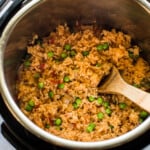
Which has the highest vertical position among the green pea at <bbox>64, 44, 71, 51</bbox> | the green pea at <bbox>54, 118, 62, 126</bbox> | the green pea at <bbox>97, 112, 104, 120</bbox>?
the green pea at <bbox>64, 44, 71, 51</bbox>

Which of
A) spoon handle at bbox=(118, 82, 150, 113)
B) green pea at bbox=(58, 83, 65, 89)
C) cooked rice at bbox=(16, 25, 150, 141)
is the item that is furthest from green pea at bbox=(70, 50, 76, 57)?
spoon handle at bbox=(118, 82, 150, 113)

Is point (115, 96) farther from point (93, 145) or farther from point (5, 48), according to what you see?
point (5, 48)

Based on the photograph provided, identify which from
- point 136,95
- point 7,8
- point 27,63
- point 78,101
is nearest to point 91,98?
point 78,101

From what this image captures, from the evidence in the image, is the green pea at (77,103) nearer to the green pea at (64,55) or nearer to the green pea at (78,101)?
the green pea at (78,101)

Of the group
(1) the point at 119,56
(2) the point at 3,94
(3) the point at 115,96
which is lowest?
(3) the point at 115,96

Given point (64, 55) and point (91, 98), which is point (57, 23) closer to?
point (64, 55)

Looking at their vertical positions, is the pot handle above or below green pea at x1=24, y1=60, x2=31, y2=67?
above

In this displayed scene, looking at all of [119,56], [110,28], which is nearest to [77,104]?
[119,56]

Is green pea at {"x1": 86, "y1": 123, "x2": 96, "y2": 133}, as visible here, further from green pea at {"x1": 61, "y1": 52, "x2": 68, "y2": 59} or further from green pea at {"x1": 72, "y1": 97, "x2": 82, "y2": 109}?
green pea at {"x1": 61, "y1": 52, "x2": 68, "y2": 59}
